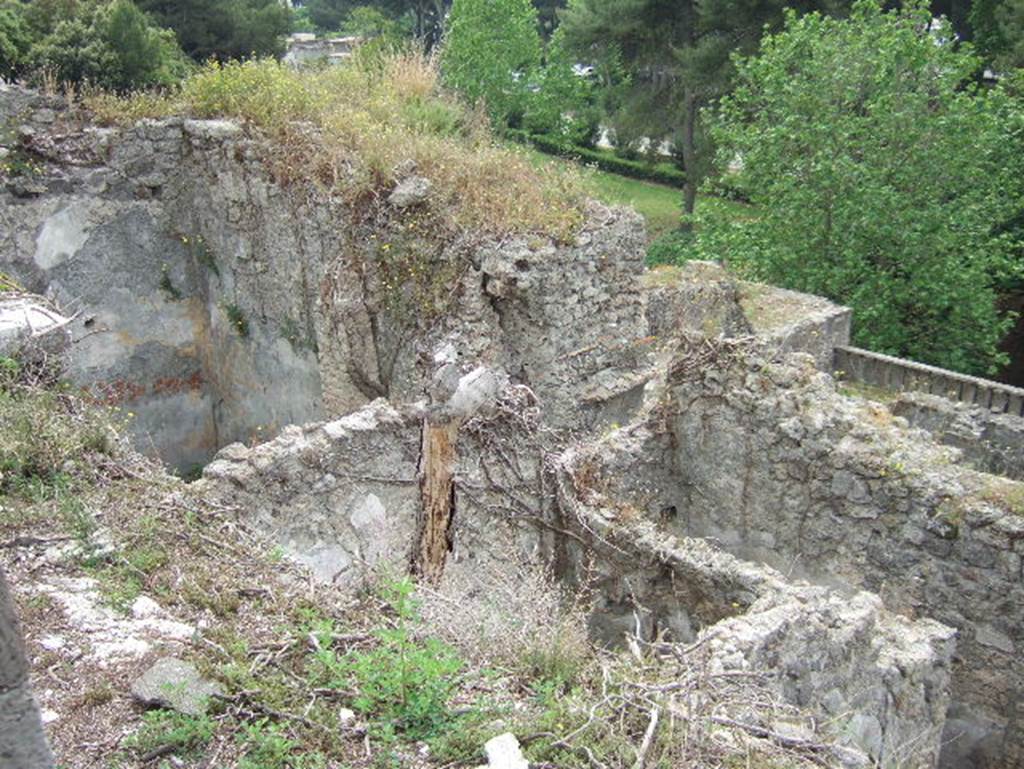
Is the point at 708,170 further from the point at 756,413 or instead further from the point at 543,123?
the point at 756,413

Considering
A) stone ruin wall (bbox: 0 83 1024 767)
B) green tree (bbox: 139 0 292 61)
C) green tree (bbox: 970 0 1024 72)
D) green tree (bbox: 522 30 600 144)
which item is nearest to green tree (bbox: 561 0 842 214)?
green tree (bbox: 522 30 600 144)

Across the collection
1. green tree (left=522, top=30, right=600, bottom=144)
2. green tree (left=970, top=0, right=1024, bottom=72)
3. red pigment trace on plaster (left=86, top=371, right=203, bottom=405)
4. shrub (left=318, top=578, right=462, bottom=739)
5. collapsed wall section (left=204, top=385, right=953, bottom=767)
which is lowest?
red pigment trace on plaster (left=86, top=371, right=203, bottom=405)

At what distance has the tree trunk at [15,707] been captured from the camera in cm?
207

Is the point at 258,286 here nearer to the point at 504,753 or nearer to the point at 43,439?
the point at 43,439

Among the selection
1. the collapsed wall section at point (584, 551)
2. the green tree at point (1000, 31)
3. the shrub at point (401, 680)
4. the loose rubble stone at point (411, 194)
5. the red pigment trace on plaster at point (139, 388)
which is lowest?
the red pigment trace on plaster at point (139, 388)

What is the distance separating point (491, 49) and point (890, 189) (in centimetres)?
1512

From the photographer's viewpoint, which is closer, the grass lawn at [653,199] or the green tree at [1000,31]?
the green tree at [1000,31]

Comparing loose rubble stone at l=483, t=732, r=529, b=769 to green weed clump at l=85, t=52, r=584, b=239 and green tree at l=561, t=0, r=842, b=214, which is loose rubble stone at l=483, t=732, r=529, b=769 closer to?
green weed clump at l=85, t=52, r=584, b=239

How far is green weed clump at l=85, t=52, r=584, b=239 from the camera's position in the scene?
888 centimetres

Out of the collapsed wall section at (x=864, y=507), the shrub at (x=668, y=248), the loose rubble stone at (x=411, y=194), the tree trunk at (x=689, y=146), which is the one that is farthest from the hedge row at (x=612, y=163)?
the collapsed wall section at (x=864, y=507)

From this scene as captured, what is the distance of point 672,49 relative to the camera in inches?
830

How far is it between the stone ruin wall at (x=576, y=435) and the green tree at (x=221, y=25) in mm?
13536

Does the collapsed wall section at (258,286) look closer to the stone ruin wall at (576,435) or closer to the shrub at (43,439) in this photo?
the stone ruin wall at (576,435)

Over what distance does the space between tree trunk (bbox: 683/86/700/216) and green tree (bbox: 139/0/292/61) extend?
32.6ft
